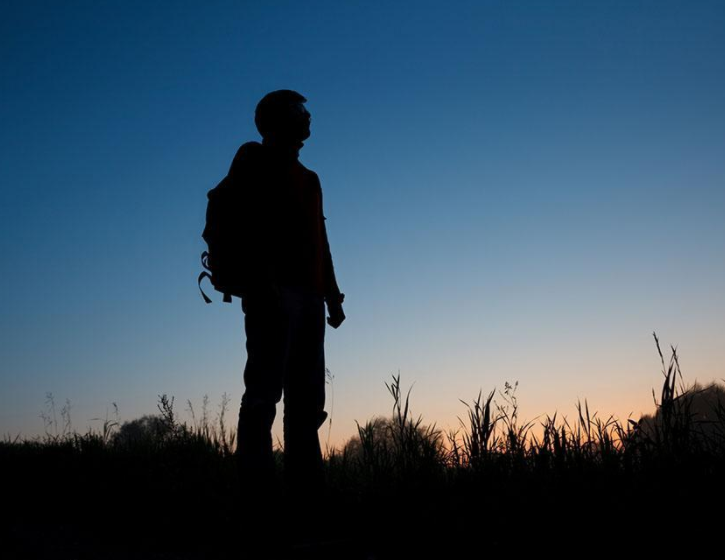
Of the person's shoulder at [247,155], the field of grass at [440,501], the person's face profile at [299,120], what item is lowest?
the field of grass at [440,501]

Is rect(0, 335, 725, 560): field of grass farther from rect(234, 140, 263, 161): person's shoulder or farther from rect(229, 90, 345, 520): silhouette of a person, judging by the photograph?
rect(234, 140, 263, 161): person's shoulder

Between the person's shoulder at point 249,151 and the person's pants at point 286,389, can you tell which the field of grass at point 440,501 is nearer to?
the person's pants at point 286,389

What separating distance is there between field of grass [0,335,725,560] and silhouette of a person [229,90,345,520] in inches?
9.4

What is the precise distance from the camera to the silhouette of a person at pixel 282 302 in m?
3.14

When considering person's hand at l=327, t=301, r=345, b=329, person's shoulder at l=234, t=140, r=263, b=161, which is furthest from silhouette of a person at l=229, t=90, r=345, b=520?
person's hand at l=327, t=301, r=345, b=329

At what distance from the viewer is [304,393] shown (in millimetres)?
3514

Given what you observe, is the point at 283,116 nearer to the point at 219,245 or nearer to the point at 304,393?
the point at 219,245

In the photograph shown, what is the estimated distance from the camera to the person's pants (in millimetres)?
3125

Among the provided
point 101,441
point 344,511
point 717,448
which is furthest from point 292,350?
point 101,441

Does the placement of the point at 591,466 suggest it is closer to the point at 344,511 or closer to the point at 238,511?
the point at 344,511

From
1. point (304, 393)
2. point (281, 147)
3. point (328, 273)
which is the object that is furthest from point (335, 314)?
point (281, 147)

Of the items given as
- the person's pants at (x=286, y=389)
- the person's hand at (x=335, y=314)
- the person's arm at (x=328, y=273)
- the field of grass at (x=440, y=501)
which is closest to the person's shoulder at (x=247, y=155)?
the person's arm at (x=328, y=273)

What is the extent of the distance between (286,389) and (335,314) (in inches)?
23.3

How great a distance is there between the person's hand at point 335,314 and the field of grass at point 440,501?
570 mm
